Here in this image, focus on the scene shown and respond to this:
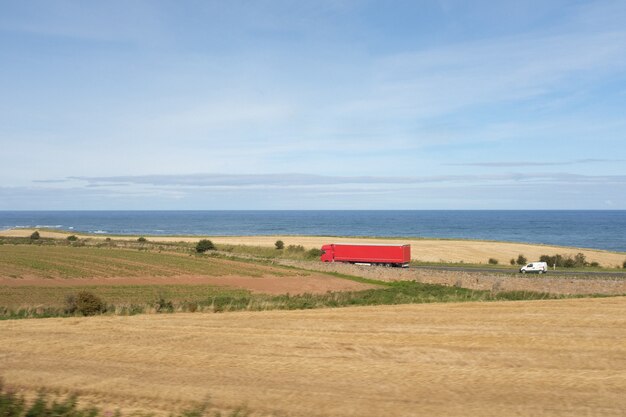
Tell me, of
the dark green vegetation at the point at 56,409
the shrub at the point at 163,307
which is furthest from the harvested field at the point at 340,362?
the shrub at the point at 163,307

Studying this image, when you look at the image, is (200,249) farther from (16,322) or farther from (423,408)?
(423,408)

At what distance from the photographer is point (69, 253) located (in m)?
62.1

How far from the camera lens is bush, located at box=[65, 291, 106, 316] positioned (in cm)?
2577

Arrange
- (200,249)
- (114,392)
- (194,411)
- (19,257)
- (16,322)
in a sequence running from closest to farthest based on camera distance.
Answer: (194,411) < (114,392) < (16,322) < (19,257) < (200,249)

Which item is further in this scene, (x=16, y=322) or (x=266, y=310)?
(x=266, y=310)

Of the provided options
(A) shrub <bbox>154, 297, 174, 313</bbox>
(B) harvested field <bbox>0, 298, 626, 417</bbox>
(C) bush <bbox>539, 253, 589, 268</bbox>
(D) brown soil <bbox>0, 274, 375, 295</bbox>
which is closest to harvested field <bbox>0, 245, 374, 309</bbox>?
(D) brown soil <bbox>0, 274, 375, 295</bbox>

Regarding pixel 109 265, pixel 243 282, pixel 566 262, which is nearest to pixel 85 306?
pixel 243 282

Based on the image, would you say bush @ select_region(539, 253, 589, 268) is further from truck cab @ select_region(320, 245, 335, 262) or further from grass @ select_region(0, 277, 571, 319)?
grass @ select_region(0, 277, 571, 319)

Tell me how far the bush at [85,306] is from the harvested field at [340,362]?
3.17 metres

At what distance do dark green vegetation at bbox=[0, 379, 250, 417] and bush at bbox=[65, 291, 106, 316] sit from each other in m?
14.7

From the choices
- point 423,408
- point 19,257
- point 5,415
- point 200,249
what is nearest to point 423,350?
point 423,408

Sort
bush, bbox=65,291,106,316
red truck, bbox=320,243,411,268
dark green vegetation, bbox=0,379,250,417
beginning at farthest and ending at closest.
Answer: red truck, bbox=320,243,411,268, bush, bbox=65,291,106,316, dark green vegetation, bbox=0,379,250,417

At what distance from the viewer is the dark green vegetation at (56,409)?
10.2 metres

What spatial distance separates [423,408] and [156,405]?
520 cm
